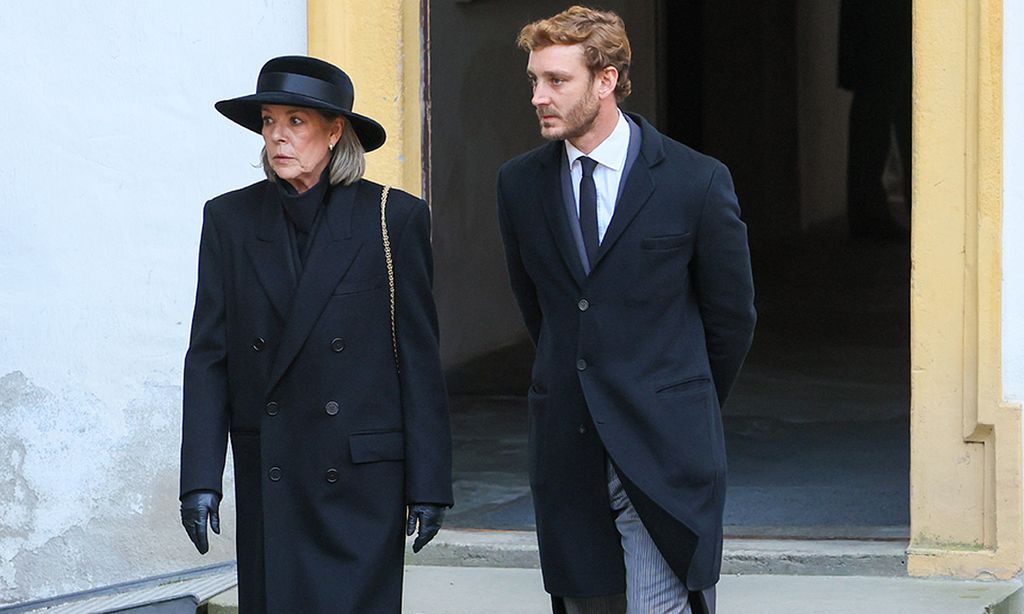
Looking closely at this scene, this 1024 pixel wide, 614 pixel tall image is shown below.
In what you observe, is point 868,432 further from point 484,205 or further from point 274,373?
point 274,373

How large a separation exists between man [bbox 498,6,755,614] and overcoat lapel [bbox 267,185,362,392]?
45cm

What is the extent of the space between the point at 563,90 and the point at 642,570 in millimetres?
1079

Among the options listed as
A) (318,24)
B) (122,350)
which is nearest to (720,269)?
(318,24)

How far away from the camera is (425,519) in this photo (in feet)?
12.9

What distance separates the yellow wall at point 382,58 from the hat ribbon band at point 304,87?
6.43 feet

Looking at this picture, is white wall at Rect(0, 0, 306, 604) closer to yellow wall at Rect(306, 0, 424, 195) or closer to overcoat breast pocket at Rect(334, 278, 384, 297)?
yellow wall at Rect(306, 0, 424, 195)

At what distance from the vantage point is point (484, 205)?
431 inches

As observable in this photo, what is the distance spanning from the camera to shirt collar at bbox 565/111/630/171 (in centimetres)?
392

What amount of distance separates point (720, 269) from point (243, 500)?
1.24 meters

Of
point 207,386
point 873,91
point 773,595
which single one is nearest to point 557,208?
point 207,386

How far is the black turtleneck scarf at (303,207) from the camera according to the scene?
4020mm

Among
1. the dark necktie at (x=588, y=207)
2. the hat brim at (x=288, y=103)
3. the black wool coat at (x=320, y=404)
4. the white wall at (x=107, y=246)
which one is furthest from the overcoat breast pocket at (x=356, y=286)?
the white wall at (x=107, y=246)

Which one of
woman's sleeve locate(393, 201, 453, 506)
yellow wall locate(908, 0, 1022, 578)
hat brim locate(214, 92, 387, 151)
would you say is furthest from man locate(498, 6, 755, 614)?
yellow wall locate(908, 0, 1022, 578)

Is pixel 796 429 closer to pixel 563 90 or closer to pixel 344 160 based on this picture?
pixel 344 160
